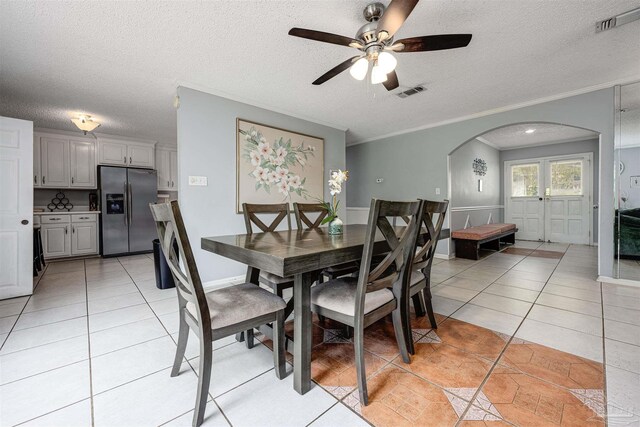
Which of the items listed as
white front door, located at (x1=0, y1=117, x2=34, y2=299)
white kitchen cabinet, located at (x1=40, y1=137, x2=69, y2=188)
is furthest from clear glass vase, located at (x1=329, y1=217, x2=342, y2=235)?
white kitchen cabinet, located at (x1=40, y1=137, x2=69, y2=188)

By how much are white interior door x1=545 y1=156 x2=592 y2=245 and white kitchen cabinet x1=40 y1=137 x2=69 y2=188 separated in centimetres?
1085

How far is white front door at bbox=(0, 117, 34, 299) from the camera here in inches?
111

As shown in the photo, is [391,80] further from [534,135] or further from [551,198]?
[551,198]

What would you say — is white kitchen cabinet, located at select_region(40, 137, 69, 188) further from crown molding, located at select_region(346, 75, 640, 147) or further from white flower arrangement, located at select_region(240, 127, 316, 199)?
crown molding, located at select_region(346, 75, 640, 147)

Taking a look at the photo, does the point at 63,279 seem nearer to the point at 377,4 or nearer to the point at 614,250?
the point at 377,4

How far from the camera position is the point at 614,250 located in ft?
10.7

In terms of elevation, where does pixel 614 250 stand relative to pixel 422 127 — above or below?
below

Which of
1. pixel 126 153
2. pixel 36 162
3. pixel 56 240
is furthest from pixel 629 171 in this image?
pixel 36 162

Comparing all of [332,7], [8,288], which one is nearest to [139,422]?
[332,7]

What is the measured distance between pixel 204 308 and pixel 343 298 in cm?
73

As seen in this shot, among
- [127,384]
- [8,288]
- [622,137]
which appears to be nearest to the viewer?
[127,384]

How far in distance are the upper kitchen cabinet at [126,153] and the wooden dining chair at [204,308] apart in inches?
206

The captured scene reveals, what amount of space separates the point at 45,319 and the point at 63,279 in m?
1.69

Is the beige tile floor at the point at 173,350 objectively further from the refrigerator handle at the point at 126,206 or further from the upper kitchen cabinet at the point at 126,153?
the upper kitchen cabinet at the point at 126,153
